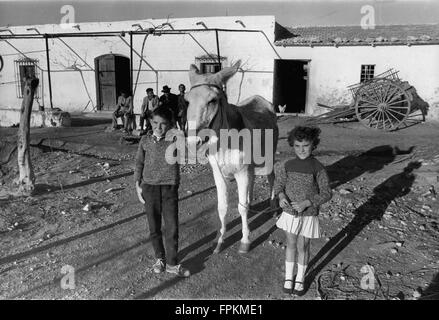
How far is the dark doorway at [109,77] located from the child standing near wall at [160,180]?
1555 cm

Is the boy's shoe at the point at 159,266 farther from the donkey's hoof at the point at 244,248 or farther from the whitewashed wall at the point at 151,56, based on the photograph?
the whitewashed wall at the point at 151,56

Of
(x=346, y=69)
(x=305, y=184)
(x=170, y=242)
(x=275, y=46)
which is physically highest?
(x=275, y=46)

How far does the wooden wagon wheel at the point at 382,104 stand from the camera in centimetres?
1267

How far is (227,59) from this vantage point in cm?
1570

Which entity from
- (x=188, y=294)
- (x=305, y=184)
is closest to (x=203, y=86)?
(x=305, y=184)

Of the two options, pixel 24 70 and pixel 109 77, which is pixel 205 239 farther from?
pixel 24 70

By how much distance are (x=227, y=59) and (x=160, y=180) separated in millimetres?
13257

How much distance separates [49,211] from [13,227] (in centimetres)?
57

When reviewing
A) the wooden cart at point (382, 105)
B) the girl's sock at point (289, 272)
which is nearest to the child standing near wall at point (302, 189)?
the girl's sock at point (289, 272)

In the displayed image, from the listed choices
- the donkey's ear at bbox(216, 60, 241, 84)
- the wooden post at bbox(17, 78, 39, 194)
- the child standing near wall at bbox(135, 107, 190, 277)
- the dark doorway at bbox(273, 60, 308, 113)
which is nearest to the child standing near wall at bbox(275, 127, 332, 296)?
the donkey's ear at bbox(216, 60, 241, 84)

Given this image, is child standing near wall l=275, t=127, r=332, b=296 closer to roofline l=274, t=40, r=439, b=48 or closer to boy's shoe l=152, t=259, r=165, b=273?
boy's shoe l=152, t=259, r=165, b=273

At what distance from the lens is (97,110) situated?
18.0 meters

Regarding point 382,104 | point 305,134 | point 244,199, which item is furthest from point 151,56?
point 305,134
